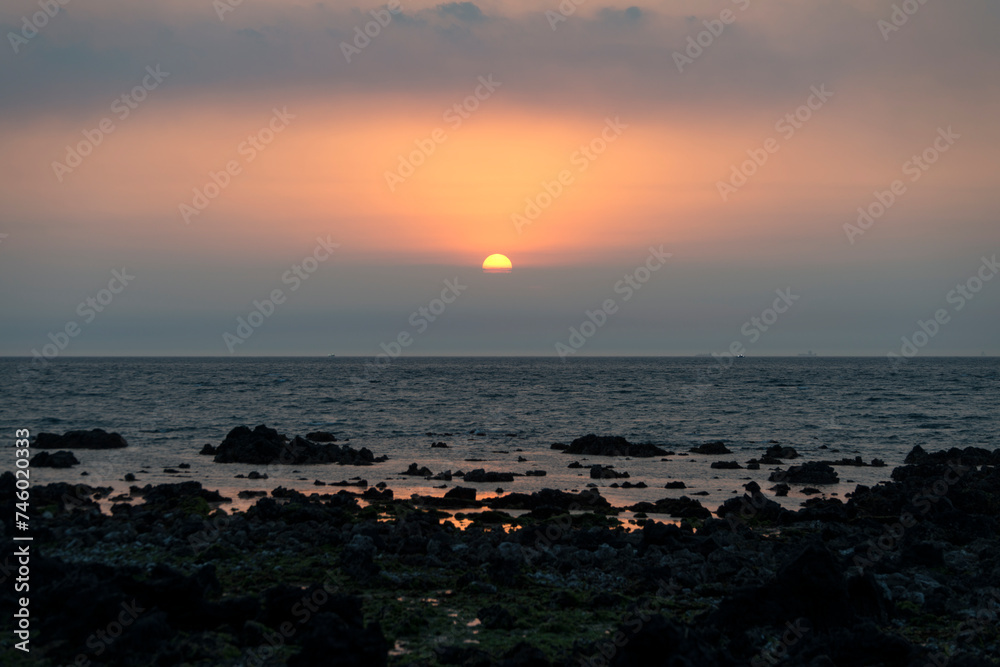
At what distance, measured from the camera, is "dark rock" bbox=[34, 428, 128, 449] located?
43.4 m

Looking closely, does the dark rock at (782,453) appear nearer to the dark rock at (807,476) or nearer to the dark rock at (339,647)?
the dark rock at (807,476)

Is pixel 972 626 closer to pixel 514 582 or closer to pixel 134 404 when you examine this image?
pixel 514 582

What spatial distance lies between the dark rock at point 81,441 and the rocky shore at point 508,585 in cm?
2022

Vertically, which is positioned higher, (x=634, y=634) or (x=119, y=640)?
(x=634, y=634)

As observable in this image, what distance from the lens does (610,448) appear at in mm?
43125

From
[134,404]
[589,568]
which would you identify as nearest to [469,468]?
[589,568]

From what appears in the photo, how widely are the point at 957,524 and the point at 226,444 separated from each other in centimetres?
3253

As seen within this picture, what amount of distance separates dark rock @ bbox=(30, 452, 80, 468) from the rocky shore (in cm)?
1166

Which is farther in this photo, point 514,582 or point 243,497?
point 243,497

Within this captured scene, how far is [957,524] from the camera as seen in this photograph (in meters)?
20.5

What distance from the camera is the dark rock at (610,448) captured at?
4296 centimetres

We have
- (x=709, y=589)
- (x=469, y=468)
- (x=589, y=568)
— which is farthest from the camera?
(x=469, y=468)

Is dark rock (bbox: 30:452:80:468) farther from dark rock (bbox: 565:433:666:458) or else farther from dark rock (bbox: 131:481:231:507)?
dark rock (bbox: 565:433:666:458)

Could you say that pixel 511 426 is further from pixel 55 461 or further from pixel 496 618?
pixel 496 618
